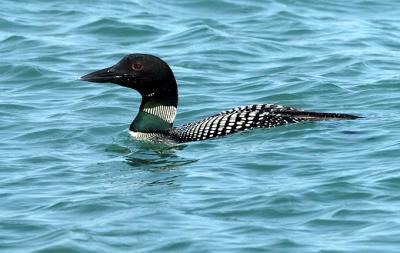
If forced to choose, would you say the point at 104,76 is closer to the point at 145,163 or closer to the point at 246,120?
the point at 145,163

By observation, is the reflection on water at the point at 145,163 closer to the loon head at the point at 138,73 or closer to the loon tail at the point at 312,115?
the loon head at the point at 138,73

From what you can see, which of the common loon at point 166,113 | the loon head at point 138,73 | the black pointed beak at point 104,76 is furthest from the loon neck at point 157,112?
the black pointed beak at point 104,76

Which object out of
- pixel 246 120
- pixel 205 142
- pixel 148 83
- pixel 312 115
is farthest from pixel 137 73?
pixel 312 115

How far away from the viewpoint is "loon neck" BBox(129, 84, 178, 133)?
10930 mm

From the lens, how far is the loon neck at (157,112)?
1093 cm

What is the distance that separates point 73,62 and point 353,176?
17.7ft

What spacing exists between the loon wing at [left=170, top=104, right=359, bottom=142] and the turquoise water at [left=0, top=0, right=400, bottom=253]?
0.09 metres

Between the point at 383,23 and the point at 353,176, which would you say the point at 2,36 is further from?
the point at 353,176

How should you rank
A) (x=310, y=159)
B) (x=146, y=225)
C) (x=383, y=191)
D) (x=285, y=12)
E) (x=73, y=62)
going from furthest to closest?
(x=285, y=12) → (x=73, y=62) → (x=310, y=159) → (x=383, y=191) → (x=146, y=225)

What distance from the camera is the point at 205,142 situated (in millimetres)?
10477

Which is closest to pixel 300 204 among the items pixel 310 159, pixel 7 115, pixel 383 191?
pixel 383 191

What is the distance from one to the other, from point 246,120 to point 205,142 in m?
0.38

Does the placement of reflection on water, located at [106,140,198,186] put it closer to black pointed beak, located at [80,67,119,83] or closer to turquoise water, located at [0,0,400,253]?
turquoise water, located at [0,0,400,253]

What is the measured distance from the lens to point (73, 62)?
13852 mm
